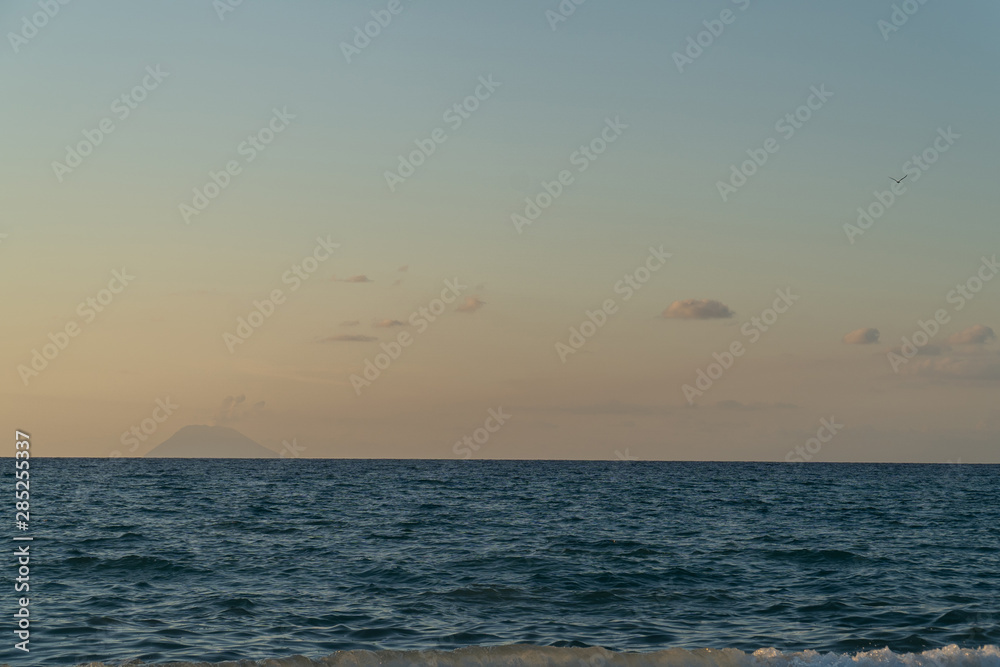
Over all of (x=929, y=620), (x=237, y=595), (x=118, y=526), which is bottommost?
(x=929, y=620)

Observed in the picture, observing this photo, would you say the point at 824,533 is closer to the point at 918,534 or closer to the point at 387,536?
the point at 918,534

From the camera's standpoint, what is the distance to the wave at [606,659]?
16062 mm

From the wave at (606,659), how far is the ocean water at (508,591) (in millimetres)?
55


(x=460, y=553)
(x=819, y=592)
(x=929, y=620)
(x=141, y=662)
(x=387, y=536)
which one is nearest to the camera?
(x=141, y=662)

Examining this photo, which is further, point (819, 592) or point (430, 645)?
point (819, 592)

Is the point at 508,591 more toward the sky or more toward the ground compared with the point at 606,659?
more toward the sky

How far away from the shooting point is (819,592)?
25344 millimetres

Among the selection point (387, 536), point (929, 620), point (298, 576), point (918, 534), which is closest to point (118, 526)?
point (387, 536)

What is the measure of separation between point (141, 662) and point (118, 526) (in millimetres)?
26646

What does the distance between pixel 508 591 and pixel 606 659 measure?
8422 mm

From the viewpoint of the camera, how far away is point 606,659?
54.2 feet

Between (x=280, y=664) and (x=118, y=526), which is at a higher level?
(x=118, y=526)

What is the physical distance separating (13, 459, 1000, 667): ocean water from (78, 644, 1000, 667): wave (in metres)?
0.05

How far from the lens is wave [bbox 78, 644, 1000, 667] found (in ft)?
52.7
